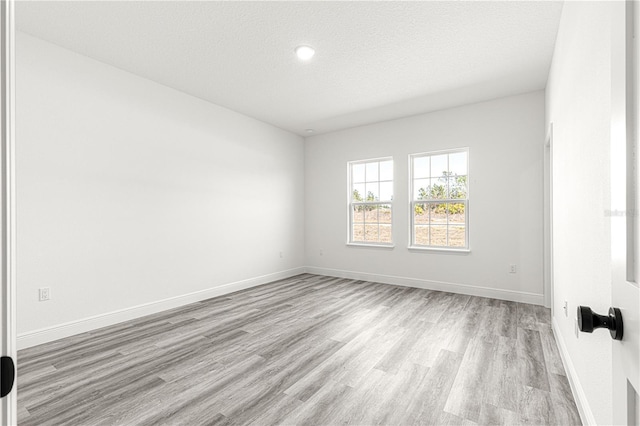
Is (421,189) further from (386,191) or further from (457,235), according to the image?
(457,235)

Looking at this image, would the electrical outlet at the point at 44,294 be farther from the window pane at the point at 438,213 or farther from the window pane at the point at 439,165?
the window pane at the point at 439,165

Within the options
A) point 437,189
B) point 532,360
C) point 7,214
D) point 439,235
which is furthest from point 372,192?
point 7,214

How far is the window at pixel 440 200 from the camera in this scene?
4.66 meters

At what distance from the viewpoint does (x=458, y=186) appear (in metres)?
4.69

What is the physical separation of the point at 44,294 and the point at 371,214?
15.1 ft

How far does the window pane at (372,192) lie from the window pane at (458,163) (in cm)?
134

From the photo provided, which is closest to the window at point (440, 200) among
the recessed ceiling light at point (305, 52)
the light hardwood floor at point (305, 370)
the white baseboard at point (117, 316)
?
the light hardwood floor at point (305, 370)

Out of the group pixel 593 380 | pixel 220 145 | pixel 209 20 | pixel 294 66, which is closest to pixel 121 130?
pixel 220 145

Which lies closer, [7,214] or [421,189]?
[7,214]

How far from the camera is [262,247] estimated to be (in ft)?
17.4

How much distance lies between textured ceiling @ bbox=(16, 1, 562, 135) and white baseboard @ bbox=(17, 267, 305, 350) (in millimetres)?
2776

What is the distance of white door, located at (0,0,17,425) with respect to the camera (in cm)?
49

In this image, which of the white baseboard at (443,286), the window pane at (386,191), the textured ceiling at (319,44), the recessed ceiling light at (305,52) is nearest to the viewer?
the textured ceiling at (319,44)

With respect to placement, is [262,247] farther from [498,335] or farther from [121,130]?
[498,335]
